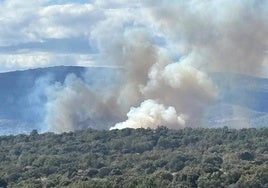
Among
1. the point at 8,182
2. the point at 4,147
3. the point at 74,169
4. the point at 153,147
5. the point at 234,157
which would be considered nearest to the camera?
the point at 8,182

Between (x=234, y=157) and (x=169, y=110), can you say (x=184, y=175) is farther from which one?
(x=169, y=110)

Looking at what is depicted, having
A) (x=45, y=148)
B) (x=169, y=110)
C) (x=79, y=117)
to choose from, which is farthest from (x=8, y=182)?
(x=79, y=117)

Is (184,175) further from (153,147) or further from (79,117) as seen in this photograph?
(79,117)

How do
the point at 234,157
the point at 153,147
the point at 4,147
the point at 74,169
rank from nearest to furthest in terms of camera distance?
the point at 74,169 → the point at 234,157 → the point at 153,147 → the point at 4,147

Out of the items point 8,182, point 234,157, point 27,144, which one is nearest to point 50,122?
point 27,144

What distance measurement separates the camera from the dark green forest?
281 ft

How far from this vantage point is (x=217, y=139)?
485 ft

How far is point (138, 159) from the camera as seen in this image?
392ft

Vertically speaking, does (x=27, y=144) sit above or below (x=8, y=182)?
above

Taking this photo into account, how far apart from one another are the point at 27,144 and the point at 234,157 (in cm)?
4885

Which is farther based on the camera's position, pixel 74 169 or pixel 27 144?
pixel 27 144

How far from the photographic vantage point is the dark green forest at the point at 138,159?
85.6 metres

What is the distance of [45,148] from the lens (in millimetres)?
143375

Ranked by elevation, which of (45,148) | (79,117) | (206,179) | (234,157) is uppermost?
(79,117)
